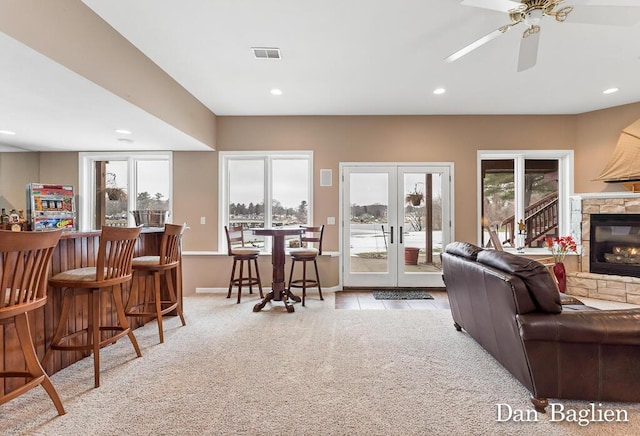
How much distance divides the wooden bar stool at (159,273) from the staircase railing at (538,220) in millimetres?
4779

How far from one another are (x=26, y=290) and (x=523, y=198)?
5938mm

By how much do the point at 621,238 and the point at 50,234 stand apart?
250 inches

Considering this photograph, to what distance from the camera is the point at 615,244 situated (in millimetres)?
4594

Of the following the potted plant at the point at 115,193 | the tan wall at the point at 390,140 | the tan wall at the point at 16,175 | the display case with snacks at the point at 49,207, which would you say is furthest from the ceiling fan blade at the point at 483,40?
the tan wall at the point at 16,175

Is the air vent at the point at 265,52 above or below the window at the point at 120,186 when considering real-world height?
above

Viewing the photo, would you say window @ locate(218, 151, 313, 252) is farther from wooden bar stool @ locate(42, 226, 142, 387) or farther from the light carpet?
wooden bar stool @ locate(42, 226, 142, 387)

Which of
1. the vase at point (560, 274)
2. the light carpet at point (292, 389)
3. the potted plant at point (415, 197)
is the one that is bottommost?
the light carpet at point (292, 389)

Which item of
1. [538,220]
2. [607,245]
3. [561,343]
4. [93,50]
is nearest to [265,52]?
[93,50]

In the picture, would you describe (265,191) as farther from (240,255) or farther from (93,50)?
(93,50)

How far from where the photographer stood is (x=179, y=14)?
8.20 ft

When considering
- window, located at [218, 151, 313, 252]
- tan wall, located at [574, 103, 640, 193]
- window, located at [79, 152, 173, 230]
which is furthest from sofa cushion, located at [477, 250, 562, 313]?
window, located at [79, 152, 173, 230]

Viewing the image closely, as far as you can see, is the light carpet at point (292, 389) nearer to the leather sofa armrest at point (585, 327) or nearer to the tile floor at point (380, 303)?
the leather sofa armrest at point (585, 327)

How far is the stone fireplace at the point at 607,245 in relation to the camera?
14.4 feet

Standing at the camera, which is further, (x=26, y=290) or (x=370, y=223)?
(x=370, y=223)
